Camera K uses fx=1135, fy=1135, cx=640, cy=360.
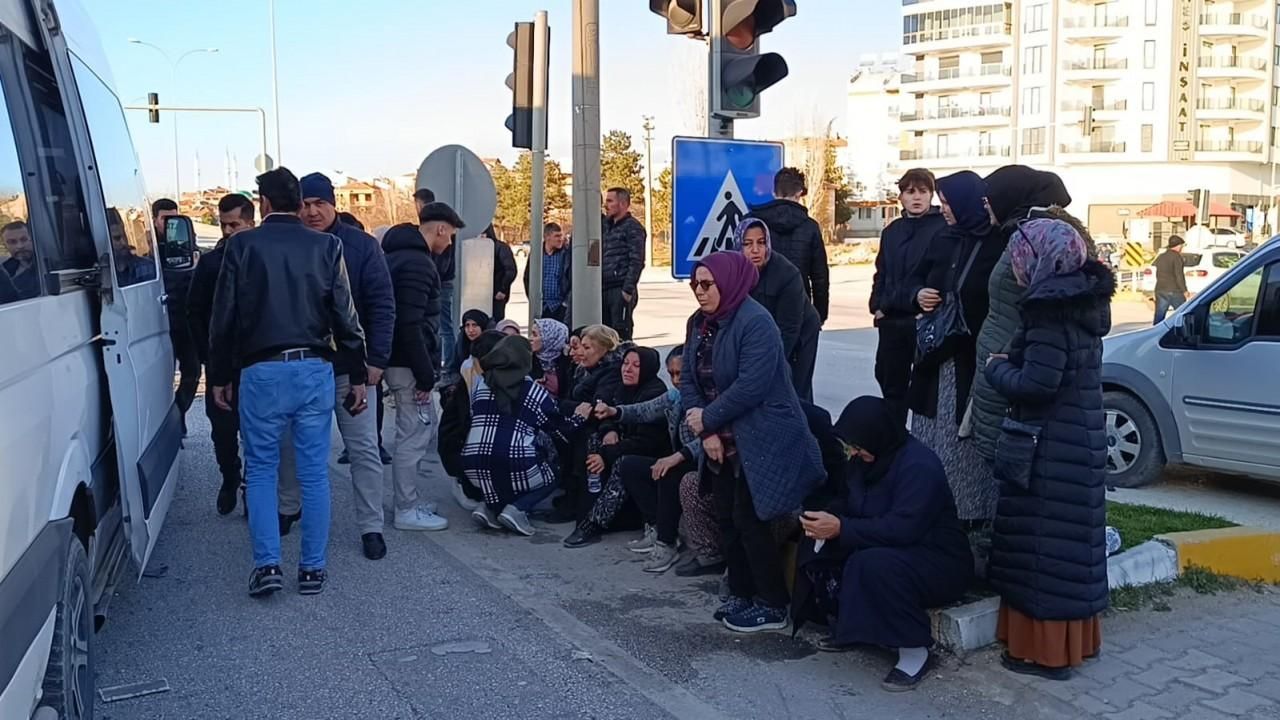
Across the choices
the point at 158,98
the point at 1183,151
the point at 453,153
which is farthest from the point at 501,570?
the point at 1183,151

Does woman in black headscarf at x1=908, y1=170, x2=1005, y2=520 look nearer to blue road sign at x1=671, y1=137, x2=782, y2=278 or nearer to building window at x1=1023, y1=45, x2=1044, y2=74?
blue road sign at x1=671, y1=137, x2=782, y2=278

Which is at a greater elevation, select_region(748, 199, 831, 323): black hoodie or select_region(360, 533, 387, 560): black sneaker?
select_region(748, 199, 831, 323): black hoodie

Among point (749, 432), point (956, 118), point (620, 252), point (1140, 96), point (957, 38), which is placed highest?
point (957, 38)

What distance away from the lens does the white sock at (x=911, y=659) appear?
4488 mm

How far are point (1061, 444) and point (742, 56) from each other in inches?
134

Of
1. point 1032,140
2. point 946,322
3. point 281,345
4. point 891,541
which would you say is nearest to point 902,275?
point 946,322

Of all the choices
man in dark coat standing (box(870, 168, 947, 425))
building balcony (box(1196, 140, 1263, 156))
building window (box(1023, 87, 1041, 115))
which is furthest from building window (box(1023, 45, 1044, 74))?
man in dark coat standing (box(870, 168, 947, 425))

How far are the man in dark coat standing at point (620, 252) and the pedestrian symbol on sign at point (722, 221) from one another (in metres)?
3.17

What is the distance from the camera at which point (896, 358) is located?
279 inches

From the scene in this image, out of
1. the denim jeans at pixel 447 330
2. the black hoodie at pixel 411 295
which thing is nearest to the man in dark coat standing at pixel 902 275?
the black hoodie at pixel 411 295

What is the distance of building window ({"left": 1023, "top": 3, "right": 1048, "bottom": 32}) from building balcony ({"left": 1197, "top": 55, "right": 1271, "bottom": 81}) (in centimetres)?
1061

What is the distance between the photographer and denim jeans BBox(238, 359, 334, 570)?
17.6 feet

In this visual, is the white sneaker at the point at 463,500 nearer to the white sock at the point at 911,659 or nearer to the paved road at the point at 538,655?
the paved road at the point at 538,655

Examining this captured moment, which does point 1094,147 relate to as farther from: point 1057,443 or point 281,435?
point 281,435
